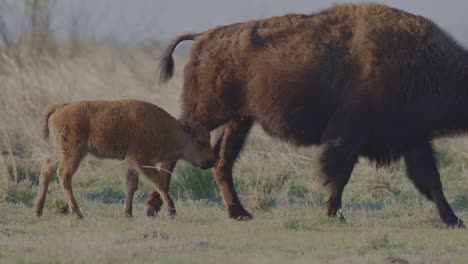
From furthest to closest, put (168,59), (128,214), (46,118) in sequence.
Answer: (168,59) → (128,214) → (46,118)

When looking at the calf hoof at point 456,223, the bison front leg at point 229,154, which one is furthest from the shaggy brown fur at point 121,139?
the calf hoof at point 456,223

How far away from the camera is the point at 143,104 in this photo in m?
9.12

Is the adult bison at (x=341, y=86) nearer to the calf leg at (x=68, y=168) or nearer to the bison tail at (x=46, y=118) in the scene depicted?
the calf leg at (x=68, y=168)

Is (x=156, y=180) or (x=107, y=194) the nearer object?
(x=156, y=180)

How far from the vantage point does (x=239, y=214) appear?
9.69 meters

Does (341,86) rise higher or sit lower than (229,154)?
higher

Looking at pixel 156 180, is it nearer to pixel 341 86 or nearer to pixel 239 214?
pixel 239 214

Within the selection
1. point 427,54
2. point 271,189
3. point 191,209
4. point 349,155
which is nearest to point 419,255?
point 349,155

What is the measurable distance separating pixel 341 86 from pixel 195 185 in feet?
9.37

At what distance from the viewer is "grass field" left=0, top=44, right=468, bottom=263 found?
23.0 feet

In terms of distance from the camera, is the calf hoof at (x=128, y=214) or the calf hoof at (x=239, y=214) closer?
the calf hoof at (x=128, y=214)

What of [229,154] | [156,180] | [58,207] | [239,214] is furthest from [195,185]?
[58,207]

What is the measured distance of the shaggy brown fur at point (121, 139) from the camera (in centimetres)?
860

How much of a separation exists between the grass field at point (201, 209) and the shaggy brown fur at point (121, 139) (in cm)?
34
